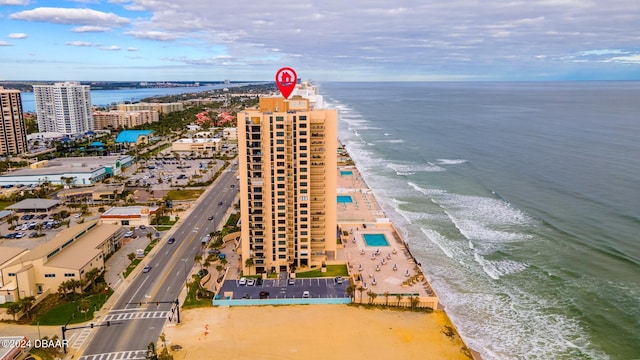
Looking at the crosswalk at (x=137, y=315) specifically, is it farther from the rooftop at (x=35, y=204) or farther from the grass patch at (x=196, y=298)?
the rooftop at (x=35, y=204)

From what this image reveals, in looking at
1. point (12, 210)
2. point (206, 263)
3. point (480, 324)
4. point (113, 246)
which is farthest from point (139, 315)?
point (12, 210)

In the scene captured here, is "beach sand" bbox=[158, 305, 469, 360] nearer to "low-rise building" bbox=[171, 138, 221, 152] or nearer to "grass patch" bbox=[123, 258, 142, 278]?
"grass patch" bbox=[123, 258, 142, 278]

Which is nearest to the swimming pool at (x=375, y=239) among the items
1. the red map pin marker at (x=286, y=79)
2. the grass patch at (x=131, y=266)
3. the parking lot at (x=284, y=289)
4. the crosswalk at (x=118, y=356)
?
the parking lot at (x=284, y=289)

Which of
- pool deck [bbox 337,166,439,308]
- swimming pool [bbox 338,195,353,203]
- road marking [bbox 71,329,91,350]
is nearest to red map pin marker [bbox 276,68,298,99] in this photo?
pool deck [bbox 337,166,439,308]

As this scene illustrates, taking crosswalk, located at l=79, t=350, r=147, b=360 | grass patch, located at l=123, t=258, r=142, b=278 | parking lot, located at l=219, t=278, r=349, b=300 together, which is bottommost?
crosswalk, located at l=79, t=350, r=147, b=360

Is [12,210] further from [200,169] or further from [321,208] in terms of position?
[321,208]

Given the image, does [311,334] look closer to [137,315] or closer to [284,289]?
[284,289]
